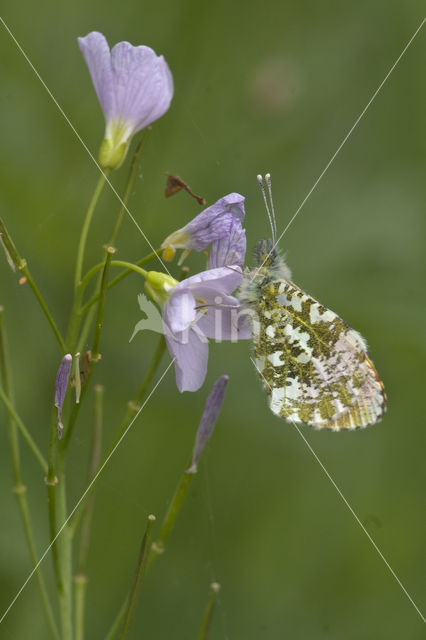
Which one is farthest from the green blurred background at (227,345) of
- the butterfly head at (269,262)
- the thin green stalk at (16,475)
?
the butterfly head at (269,262)

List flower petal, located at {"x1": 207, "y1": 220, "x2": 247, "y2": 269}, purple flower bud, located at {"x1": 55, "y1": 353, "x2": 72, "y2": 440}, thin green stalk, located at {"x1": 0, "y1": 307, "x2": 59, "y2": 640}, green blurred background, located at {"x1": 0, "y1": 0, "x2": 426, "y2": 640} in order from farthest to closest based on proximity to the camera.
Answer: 1. green blurred background, located at {"x1": 0, "y1": 0, "x2": 426, "y2": 640}
2. thin green stalk, located at {"x1": 0, "y1": 307, "x2": 59, "y2": 640}
3. flower petal, located at {"x1": 207, "y1": 220, "x2": 247, "y2": 269}
4. purple flower bud, located at {"x1": 55, "y1": 353, "x2": 72, "y2": 440}

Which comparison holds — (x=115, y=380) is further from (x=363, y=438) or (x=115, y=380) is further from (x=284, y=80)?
(x=284, y=80)

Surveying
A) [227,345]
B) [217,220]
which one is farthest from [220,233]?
[227,345]

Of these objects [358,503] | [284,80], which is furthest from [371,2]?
[358,503]

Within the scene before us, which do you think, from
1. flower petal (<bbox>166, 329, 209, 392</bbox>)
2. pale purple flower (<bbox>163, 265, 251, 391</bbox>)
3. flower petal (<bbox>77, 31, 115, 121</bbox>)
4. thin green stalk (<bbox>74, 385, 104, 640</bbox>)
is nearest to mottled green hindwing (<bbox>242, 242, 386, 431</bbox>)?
pale purple flower (<bbox>163, 265, 251, 391</bbox>)

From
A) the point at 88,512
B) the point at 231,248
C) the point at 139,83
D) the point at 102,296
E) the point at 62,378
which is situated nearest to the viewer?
the point at 62,378

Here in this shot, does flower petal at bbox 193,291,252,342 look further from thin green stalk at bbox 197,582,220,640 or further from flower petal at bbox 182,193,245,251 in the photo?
thin green stalk at bbox 197,582,220,640

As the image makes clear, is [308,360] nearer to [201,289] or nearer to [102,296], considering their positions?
[201,289]
